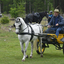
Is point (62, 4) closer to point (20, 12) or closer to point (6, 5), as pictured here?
point (20, 12)

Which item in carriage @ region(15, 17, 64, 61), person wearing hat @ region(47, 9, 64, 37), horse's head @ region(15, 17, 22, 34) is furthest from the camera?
person wearing hat @ region(47, 9, 64, 37)

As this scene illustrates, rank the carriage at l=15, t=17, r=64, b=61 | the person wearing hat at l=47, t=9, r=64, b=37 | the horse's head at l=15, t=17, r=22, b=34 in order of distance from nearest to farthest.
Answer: the horse's head at l=15, t=17, r=22, b=34 → the carriage at l=15, t=17, r=64, b=61 → the person wearing hat at l=47, t=9, r=64, b=37

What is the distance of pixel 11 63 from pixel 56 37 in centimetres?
262

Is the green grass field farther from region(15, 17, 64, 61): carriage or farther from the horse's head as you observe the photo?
the horse's head

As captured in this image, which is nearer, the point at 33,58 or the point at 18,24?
the point at 18,24

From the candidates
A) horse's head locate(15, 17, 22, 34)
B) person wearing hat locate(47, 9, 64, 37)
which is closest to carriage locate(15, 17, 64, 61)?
horse's head locate(15, 17, 22, 34)

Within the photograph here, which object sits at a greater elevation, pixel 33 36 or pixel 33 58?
pixel 33 36

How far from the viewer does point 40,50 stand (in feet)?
34.0

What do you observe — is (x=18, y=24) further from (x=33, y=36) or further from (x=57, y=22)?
(x=57, y=22)

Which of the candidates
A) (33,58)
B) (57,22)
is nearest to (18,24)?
(33,58)

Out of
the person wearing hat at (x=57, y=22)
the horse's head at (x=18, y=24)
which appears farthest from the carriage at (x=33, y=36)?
the person wearing hat at (x=57, y=22)

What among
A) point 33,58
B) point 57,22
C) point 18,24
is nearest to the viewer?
point 18,24

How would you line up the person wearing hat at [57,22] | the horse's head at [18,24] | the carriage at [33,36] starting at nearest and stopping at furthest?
the horse's head at [18,24], the carriage at [33,36], the person wearing hat at [57,22]

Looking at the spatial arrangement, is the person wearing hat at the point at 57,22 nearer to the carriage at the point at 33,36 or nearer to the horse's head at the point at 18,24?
the carriage at the point at 33,36
